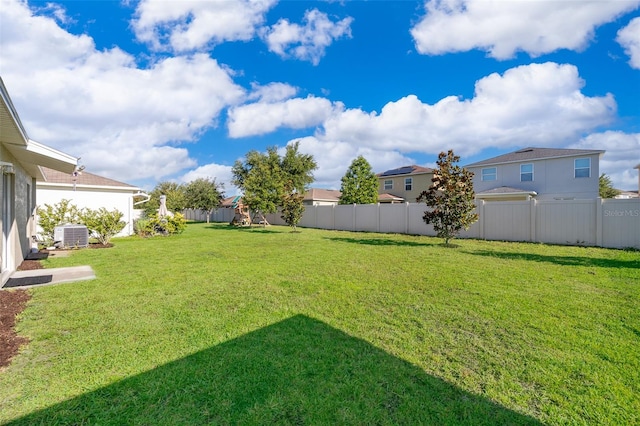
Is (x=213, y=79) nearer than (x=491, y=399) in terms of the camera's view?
No

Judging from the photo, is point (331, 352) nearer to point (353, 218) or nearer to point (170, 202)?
point (353, 218)

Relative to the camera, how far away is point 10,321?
4051 millimetres

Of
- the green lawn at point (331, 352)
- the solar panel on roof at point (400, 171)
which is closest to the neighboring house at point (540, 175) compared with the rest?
the solar panel on roof at point (400, 171)

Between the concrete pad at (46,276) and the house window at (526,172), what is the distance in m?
25.5

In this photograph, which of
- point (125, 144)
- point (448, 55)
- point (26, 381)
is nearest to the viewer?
point (26, 381)

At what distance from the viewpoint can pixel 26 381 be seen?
8.76 feet

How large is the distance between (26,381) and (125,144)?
23.2 m

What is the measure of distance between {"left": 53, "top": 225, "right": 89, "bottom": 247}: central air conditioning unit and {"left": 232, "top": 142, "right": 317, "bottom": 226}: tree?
10782 mm

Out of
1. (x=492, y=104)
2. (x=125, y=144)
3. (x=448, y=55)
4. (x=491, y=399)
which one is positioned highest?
(x=448, y=55)

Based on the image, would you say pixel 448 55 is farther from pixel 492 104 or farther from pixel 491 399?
pixel 491 399

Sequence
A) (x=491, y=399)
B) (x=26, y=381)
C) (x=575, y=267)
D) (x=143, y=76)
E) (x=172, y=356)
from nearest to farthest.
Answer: (x=491, y=399), (x=26, y=381), (x=172, y=356), (x=575, y=267), (x=143, y=76)

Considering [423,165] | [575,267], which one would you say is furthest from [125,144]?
[423,165]

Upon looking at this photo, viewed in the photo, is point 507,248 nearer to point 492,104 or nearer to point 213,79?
point 492,104

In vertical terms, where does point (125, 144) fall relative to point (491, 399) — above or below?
above
